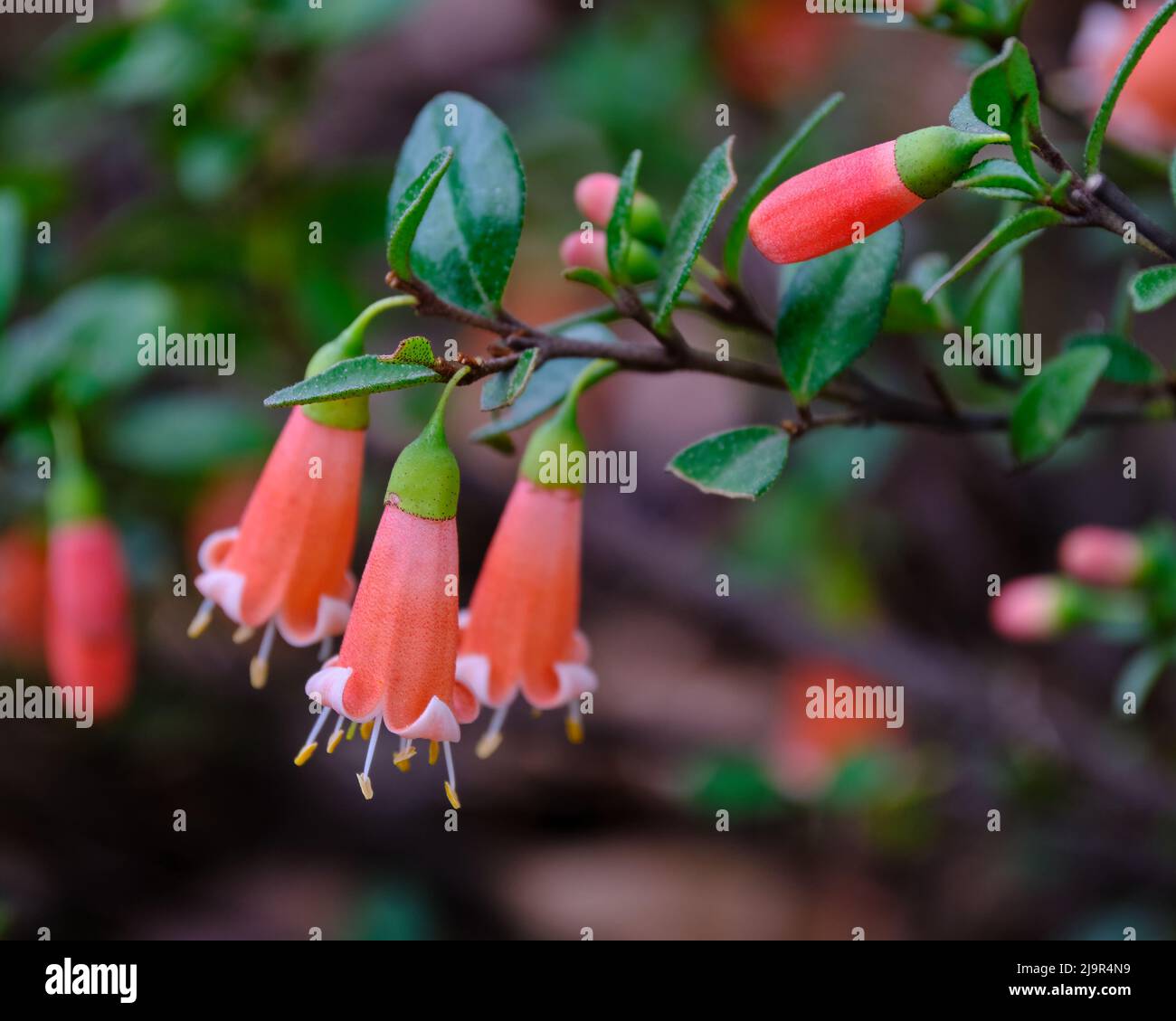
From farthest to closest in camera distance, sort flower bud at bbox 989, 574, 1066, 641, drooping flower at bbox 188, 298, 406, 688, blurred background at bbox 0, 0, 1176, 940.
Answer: blurred background at bbox 0, 0, 1176, 940 < flower bud at bbox 989, 574, 1066, 641 < drooping flower at bbox 188, 298, 406, 688

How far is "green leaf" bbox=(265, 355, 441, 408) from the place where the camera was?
72 centimetres

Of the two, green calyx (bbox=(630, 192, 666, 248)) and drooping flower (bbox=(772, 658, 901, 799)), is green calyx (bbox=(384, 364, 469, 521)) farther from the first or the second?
drooping flower (bbox=(772, 658, 901, 799))

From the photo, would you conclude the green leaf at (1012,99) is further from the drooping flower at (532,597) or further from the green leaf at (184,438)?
the green leaf at (184,438)

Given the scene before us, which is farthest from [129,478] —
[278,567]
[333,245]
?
[278,567]

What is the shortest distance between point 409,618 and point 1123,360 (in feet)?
2.21

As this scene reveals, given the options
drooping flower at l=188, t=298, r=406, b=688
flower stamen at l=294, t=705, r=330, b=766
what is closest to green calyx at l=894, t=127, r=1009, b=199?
drooping flower at l=188, t=298, r=406, b=688

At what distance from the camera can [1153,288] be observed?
28.6 inches

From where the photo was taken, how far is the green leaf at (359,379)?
2.35 feet

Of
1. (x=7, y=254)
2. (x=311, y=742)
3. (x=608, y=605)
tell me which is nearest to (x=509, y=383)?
(x=311, y=742)

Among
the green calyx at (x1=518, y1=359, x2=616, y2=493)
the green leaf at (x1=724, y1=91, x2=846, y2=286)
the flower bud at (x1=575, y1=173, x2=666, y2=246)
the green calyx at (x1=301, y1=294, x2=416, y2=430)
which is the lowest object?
the green calyx at (x1=518, y1=359, x2=616, y2=493)

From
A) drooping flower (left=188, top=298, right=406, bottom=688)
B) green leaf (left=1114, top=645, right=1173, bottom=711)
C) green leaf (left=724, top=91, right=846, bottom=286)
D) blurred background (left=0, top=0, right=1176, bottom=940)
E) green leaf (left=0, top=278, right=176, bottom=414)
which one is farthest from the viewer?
blurred background (left=0, top=0, right=1176, bottom=940)

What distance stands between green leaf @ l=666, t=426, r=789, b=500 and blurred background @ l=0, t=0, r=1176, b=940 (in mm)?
1104

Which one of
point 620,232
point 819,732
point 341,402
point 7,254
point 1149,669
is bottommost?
point 819,732

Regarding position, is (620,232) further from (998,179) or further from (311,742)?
(311,742)
